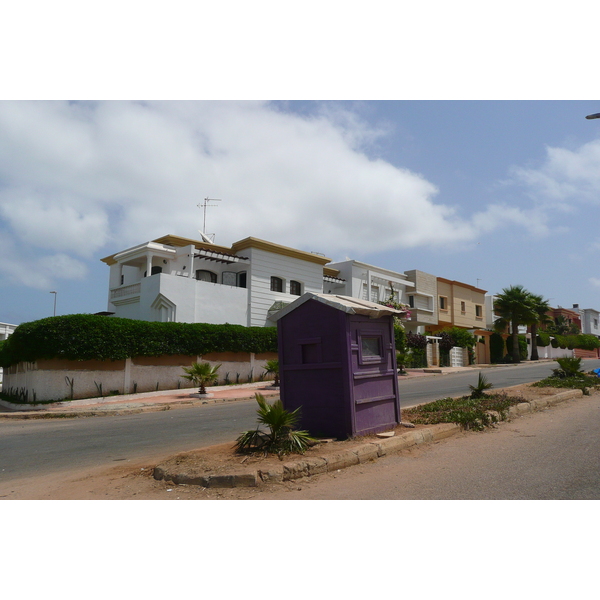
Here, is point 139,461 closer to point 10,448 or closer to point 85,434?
point 10,448

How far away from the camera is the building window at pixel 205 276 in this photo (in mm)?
31859

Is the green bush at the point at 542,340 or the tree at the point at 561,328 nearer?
the green bush at the point at 542,340

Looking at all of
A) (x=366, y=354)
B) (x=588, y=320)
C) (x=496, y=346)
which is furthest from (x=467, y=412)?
(x=588, y=320)

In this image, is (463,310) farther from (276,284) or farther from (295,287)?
(276,284)

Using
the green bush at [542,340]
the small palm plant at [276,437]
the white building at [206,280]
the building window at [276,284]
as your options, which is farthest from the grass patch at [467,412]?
the green bush at [542,340]

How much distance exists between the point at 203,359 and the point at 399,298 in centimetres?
2339

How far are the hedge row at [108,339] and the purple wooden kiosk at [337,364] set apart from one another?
46.5 feet

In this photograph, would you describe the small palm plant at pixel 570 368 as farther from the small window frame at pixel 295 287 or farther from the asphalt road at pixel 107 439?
the small window frame at pixel 295 287

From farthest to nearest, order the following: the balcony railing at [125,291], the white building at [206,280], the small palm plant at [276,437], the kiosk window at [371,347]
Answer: the balcony railing at [125,291], the white building at [206,280], the kiosk window at [371,347], the small palm plant at [276,437]

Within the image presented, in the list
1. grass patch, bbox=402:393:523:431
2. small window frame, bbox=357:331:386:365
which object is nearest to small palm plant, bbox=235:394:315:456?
small window frame, bbox=357:331:386:365

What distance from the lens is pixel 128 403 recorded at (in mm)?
18969

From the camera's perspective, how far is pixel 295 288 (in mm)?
35375

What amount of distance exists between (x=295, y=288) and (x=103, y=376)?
55.4 feet

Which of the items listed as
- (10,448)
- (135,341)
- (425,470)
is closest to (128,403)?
(135,341)
